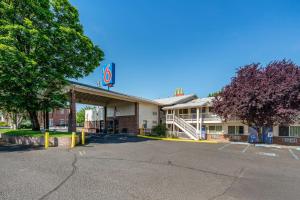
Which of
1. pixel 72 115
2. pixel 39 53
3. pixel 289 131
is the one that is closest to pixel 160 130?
pixel 72 115

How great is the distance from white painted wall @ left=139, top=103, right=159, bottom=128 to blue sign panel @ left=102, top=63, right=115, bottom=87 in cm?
555

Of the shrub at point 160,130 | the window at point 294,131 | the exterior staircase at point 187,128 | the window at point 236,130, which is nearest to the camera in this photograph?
the window at point 294,131

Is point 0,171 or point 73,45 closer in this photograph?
point 0,171

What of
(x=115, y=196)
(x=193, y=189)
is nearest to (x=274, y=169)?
(x=193, y=189)

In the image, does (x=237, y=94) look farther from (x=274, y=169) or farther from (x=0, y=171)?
(x=0, y=171)

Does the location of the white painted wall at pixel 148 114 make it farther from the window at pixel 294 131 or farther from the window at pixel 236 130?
the window at pixel 294 131

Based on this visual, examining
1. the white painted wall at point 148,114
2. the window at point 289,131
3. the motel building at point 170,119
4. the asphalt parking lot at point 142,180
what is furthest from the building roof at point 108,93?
the window at point 289,131

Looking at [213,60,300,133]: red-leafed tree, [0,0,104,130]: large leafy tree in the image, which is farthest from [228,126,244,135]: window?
[0,0,104,130]: large leafy tree

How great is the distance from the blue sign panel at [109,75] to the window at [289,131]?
71.2 feet

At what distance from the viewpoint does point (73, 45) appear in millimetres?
15812

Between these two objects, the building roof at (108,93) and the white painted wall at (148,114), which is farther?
the white painted wall at (148,114)

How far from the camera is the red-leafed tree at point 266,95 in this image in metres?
15.7

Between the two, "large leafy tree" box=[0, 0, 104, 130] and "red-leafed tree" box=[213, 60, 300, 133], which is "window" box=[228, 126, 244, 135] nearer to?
"red-leafed tree" box=[213, 60, 300, 133]

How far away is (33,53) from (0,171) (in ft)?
33.6
